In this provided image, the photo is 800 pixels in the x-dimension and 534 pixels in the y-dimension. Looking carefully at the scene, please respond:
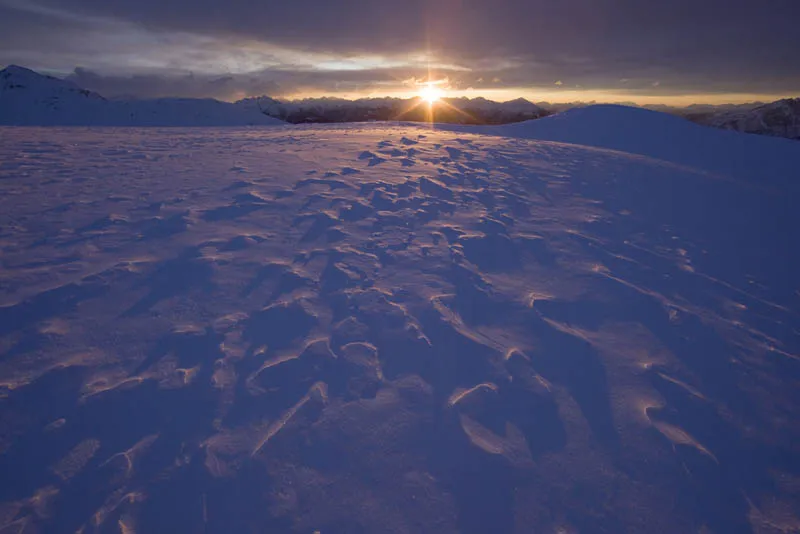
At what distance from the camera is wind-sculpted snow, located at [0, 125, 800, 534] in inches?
105

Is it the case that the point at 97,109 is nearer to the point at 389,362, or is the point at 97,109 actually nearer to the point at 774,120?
the point at 389,362

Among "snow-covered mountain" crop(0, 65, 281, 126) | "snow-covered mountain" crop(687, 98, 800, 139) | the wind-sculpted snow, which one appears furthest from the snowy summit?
"snow-covered mountain" crop(0, 65, 281, 126)

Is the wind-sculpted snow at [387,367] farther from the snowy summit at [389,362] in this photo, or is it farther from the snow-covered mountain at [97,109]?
the snow-covered mountain at [97,109]

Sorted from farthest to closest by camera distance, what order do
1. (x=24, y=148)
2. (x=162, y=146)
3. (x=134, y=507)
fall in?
(x=162, y=146), (x=24, y=148), (x=134, y=507)

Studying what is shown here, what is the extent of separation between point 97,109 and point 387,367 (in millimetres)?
212932

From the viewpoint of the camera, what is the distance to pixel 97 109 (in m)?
163

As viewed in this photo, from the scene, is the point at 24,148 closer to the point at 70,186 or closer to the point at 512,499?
the point at 70,186

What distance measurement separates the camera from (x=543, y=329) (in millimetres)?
4281

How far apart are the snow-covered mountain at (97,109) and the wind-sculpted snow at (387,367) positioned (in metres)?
165

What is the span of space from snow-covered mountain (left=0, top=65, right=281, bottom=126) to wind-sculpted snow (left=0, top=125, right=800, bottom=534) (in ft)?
541

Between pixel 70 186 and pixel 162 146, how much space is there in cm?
538

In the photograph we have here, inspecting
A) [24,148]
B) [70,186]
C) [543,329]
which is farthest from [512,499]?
[24,148]

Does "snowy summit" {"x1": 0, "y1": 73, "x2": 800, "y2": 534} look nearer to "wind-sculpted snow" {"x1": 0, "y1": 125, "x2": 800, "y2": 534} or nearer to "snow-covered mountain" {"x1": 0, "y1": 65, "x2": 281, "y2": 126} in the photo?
"wind-sculpted snow" {"x1": 0, "y1": 125, "x2": 800, "y2": 534}

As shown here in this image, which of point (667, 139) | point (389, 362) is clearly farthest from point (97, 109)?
point (389, 362)
